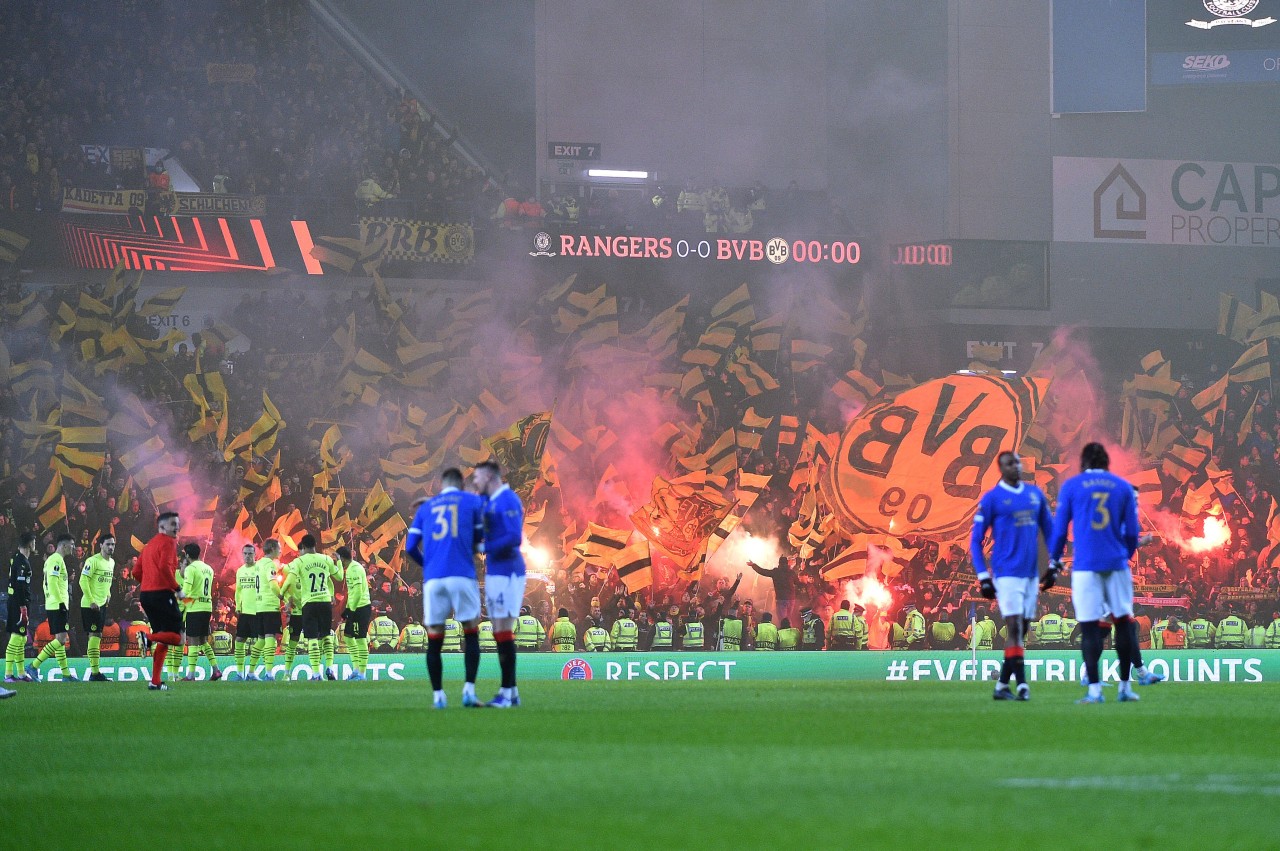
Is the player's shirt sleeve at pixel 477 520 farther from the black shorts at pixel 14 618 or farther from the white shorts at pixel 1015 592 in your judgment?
the black shorts at pixel 14 618

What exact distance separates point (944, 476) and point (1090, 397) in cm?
516

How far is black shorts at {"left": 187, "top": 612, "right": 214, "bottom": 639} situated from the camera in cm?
2262

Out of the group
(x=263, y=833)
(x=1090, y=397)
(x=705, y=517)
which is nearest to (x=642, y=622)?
(x=705, y=517)

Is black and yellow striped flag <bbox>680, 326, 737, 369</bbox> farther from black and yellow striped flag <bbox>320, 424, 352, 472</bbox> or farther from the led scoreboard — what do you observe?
black and yellow striped flag <bbox>320, 424, 352, 472</bbox>

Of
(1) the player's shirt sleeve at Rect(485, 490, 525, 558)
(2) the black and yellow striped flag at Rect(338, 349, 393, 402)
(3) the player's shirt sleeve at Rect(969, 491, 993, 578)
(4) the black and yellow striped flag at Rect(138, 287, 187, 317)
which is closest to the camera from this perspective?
(1) the player's shirt sleeve at Rect(485, 490, 525, 558)

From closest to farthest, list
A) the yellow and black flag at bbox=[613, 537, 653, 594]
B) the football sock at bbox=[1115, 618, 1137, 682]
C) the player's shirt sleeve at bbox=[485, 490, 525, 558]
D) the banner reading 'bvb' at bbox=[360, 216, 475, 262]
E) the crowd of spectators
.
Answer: the player's shirt sleeve at bbox=[485, 490, 525, 558], the football sock at bbox=[1115, 618, 1137, 682], the yellow and black flag at bbox=[613, 537, 653, 594], the crowd of spectators, the banner reading 'bvb' at bbox=[360, 216, 475, 262]

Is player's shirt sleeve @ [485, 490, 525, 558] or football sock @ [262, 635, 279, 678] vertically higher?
player's shirt sleeve @ [485, 490, 525, 558]

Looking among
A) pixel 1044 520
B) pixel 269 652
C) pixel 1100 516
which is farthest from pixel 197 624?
pixel 1100 516

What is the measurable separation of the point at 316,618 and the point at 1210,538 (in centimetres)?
2151

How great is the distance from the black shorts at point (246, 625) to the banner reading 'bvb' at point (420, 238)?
1386 centimetres

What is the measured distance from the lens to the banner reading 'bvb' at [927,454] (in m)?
35.6

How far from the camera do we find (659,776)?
777 cm

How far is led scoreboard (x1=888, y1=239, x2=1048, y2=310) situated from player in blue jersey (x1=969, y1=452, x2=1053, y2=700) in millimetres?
25550

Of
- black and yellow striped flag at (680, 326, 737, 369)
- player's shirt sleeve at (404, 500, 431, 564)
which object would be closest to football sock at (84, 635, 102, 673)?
player's shirt sleeve at (404, 500, 431, 564)
